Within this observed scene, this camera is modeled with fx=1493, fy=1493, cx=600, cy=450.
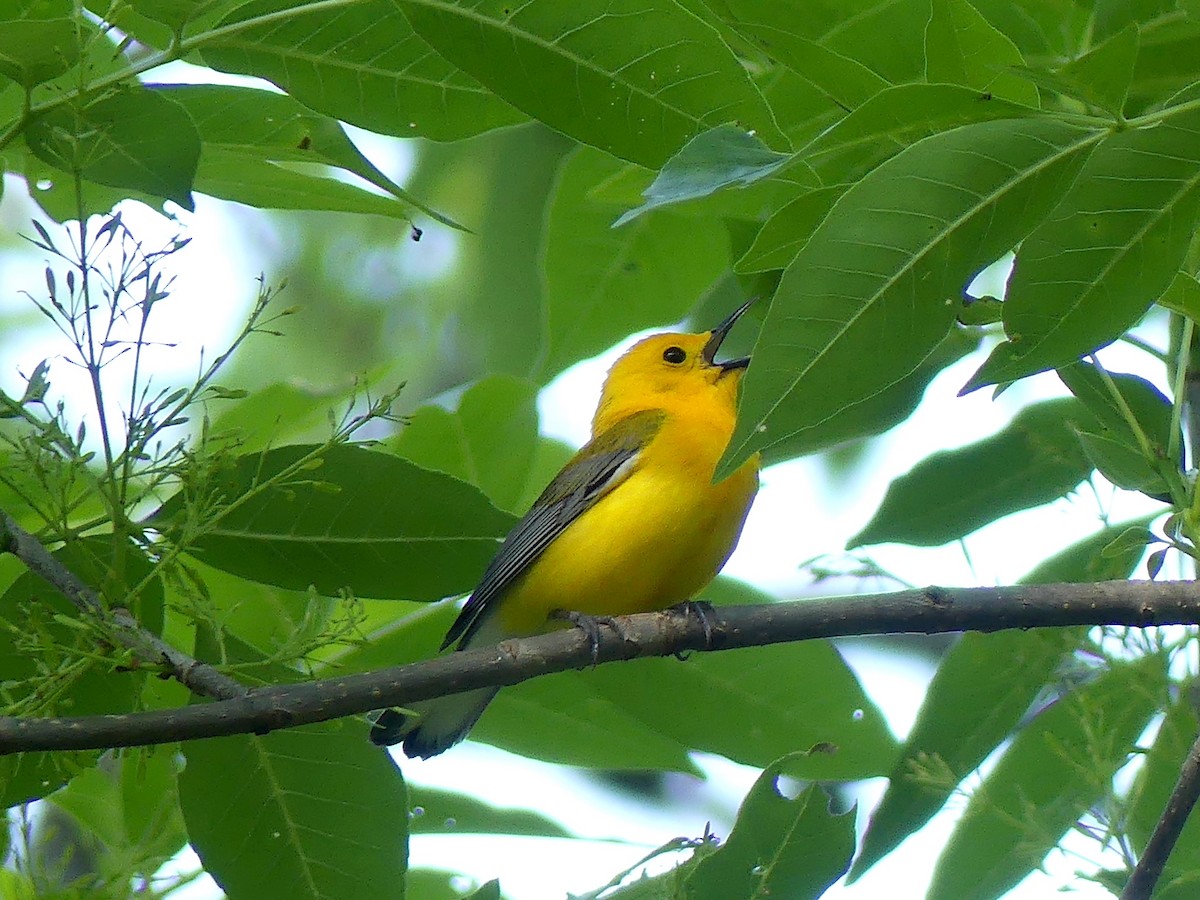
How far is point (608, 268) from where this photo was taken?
348 centimetres

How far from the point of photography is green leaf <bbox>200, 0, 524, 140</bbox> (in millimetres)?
2512

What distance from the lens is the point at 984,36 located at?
2.29 metres

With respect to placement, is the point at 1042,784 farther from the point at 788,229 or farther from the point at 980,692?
the point at 788,229

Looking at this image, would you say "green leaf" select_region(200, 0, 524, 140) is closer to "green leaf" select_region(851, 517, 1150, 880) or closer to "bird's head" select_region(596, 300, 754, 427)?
"green leaf" select_region(851, 517, 1150, 880)

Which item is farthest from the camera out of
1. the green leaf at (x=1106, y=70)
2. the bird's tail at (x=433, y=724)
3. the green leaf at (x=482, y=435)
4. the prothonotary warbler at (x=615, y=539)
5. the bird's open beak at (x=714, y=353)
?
the bird's open beak at (x=714, y=353)

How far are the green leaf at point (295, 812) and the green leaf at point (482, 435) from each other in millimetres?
892

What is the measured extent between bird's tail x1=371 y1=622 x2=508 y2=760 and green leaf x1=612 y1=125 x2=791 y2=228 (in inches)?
68.5

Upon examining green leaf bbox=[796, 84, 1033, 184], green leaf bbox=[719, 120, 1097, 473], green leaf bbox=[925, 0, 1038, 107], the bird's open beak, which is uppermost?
the bird's open beak

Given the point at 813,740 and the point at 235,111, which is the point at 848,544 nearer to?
the point at 813,740

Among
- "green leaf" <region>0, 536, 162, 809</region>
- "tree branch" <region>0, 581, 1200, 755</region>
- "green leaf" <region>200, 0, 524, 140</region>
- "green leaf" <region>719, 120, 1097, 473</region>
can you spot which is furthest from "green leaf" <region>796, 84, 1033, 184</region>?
"green leaf" <region>0, 536, 162, 809</region>

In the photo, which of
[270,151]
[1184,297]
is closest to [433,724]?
[270,151]

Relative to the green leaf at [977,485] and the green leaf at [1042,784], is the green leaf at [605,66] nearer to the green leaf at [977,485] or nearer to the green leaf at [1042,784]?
the green leaf at [977,485]

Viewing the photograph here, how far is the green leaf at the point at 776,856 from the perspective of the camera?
2.58m

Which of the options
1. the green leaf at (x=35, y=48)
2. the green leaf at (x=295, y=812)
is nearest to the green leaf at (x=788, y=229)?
the green leaf at (x=35, y=48)
